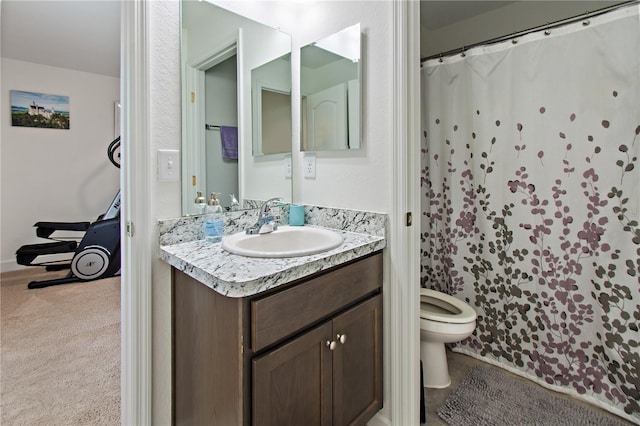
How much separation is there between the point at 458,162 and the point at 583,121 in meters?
0.63

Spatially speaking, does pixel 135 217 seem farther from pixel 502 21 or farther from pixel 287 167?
pixel 502 21

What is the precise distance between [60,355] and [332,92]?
226 centimetres

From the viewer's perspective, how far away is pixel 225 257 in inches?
40.6

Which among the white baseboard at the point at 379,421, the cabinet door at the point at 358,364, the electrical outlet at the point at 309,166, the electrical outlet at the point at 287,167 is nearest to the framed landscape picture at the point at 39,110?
the electrical outlet at the point at 287,167

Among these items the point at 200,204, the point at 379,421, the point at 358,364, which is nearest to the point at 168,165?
the point at 200,204

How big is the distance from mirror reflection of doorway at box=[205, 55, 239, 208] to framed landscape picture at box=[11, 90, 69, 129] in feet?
11.2

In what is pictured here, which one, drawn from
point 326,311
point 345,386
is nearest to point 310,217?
point 326,311

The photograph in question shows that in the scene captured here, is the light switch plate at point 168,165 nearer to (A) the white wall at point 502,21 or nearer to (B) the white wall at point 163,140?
(B) the white wall at point 163,140

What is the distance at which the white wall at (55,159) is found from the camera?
3506mm

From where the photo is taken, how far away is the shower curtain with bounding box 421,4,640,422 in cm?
150

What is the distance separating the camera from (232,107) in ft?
4.92

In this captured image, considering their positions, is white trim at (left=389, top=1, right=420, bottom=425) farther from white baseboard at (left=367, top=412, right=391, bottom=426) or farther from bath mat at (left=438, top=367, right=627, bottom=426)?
bath mat at (left=438, top=367, right=627, bottom=426)

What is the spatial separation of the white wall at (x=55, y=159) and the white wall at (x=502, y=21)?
12.3 ft

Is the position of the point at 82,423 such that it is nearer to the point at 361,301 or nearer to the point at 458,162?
the point at 361,301
